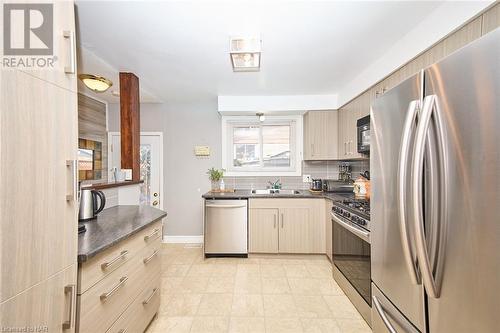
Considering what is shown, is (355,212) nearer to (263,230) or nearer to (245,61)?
(263,230)

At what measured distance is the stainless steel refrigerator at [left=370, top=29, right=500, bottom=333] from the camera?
66cm

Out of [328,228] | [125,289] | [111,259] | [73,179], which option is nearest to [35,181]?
[73,179]

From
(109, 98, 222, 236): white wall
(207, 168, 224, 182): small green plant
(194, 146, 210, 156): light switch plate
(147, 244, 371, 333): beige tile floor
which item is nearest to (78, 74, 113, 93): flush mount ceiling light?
(109, 98, 222, 236): white wall

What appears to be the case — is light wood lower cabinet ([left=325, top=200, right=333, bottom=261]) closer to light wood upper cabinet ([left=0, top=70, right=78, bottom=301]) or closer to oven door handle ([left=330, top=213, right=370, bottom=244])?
oven door handle ([left=330, top=213, right=370, bottom=244])

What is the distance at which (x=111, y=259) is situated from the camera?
4.02 feet

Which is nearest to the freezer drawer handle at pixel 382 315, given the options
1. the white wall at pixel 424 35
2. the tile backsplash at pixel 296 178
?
the white wall at pixel 424 35

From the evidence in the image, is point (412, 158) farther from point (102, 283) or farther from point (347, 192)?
point (347, 192)

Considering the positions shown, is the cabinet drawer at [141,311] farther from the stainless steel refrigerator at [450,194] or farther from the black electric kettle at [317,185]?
the black electric kettle at [317,185]

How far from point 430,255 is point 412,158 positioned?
38 cm

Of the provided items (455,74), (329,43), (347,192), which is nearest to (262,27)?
(329,43)

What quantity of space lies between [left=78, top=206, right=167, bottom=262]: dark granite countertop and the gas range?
67.4 inches

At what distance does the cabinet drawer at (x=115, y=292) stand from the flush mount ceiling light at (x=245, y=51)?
1.75 metres

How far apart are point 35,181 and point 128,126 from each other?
182 centimetres

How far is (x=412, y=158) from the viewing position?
884 millimetres
